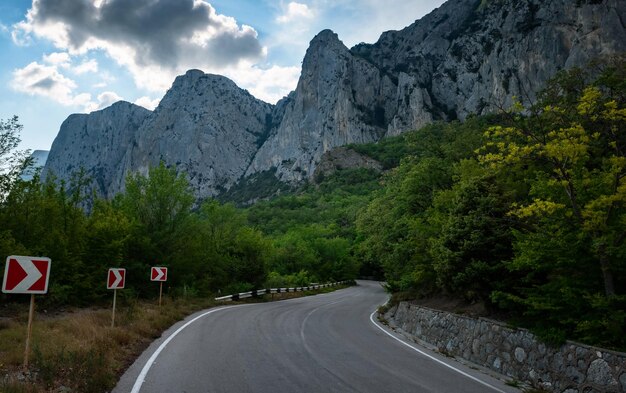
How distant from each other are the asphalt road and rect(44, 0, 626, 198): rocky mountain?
69.0m

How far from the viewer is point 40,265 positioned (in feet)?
21.0

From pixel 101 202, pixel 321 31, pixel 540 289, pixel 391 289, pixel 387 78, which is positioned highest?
pixel 321 31

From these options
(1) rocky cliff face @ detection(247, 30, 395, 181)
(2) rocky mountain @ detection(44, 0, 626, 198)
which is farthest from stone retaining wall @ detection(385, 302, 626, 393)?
(1) rocky cliff face @ detection(247, 30, 395, 181)

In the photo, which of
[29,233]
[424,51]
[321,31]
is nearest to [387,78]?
[424,51]

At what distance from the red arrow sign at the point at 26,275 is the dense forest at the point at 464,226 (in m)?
8.83

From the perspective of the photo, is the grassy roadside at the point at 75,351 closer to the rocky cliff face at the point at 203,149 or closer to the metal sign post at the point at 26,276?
the metal sign post at the point at 26,276

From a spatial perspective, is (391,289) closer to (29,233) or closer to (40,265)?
(29,233)

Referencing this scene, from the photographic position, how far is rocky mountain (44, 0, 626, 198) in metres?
86.4

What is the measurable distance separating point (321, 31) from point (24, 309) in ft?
614

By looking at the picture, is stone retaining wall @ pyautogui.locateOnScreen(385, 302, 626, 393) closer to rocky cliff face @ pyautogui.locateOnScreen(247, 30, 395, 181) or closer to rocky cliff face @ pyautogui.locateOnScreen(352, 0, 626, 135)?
rocky cliff face @ pyautogui.locateOnScreen(352, 0, 626, 135)

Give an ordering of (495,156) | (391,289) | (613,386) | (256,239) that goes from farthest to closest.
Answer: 1. (256,239)
2. (391,289)
3. (495,156)
4. (613,386)

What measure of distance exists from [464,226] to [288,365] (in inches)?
309

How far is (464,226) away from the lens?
12.8 meters

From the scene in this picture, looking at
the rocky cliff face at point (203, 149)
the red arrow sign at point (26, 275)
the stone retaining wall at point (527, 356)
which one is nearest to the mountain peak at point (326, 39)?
the rocky cliff face at point (203, 149)
